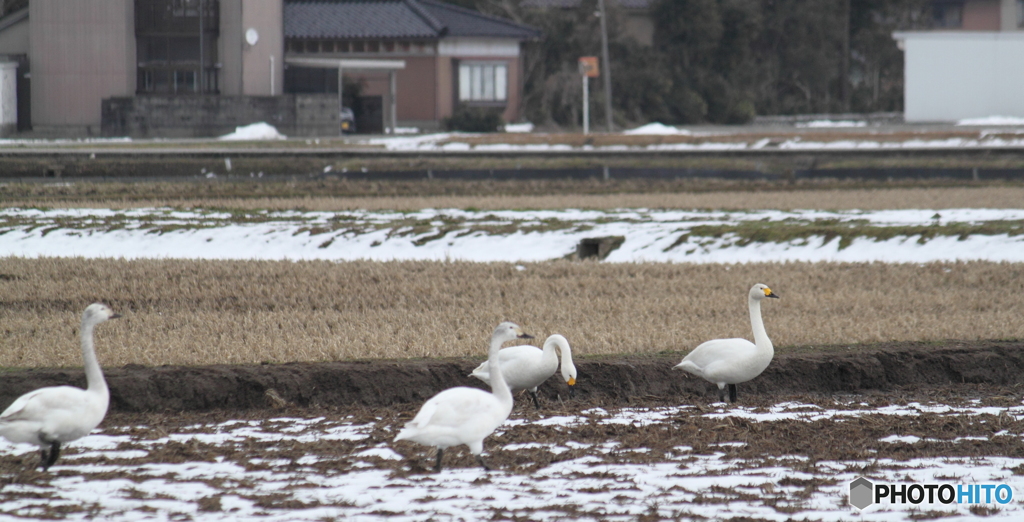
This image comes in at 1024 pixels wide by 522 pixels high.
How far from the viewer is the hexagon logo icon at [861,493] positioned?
575 cm

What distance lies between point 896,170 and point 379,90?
23.8m

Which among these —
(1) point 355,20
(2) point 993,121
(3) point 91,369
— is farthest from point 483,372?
(1) point 355,20

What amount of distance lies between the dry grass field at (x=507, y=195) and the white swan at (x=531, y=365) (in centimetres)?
1287

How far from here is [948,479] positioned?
20.2ft

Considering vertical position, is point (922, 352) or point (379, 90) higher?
point (379, 90)

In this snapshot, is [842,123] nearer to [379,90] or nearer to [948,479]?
[379,90]

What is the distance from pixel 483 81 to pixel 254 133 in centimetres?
1248

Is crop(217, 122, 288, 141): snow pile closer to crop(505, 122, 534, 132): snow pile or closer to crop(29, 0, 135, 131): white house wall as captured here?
crop(29, 0, 135, 131): white house wall

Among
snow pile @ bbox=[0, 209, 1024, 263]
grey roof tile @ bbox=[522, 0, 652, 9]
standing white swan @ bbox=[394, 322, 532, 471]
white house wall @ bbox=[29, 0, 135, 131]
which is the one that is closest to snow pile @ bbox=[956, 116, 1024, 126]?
grey roof tile @ bbox=[522, 0, 652, 9]

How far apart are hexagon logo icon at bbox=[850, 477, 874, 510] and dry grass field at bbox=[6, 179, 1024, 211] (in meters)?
14.8

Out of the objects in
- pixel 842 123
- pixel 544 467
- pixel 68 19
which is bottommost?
pixel 544 467

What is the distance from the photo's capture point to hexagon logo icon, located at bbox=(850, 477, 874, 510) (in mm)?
5746

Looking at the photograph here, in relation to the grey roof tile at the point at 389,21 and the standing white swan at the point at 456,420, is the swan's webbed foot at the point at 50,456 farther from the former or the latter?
the grey roof tile at the point at 389,21

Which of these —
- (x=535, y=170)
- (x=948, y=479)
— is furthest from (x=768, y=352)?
(x=535, y=170)
